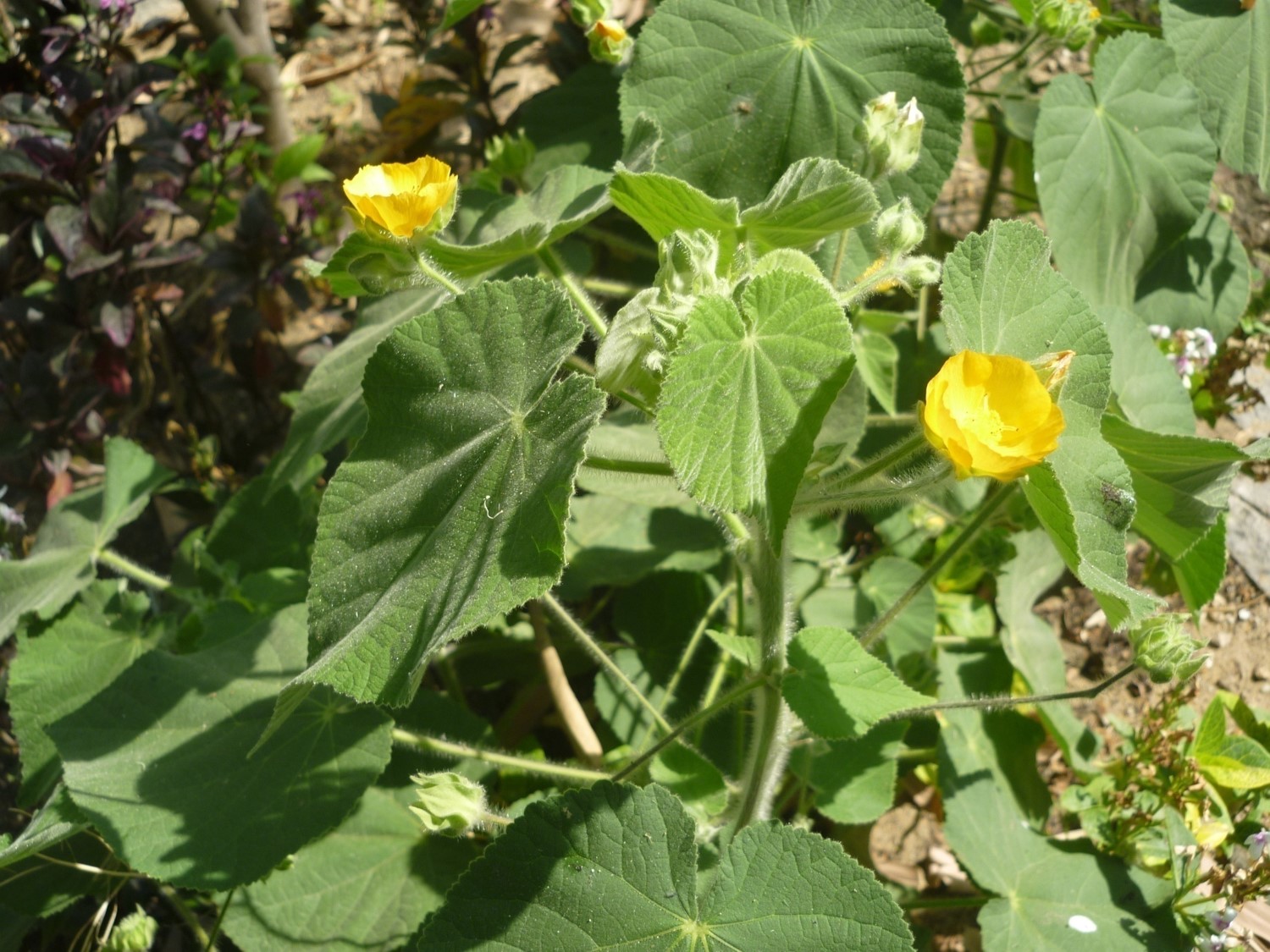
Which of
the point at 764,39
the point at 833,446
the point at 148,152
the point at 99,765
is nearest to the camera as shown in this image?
the point at 833,446

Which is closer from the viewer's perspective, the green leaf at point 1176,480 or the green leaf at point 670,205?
the green leaf at point 670,205

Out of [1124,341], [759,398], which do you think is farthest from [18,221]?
[1124,341]

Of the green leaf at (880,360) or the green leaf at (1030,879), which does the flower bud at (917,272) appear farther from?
the green leaf at (1030,879)

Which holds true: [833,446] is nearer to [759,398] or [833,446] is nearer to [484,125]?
[759,398]

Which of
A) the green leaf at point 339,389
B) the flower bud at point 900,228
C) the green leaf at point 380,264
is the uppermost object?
the green leaf at point 380,264

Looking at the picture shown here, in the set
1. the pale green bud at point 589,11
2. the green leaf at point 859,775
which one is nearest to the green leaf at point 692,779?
the green leaf at point 859,775

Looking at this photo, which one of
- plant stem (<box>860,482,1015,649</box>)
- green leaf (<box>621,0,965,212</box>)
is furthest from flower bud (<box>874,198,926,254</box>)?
green leaf (<box>621,0,965,212</box>)
